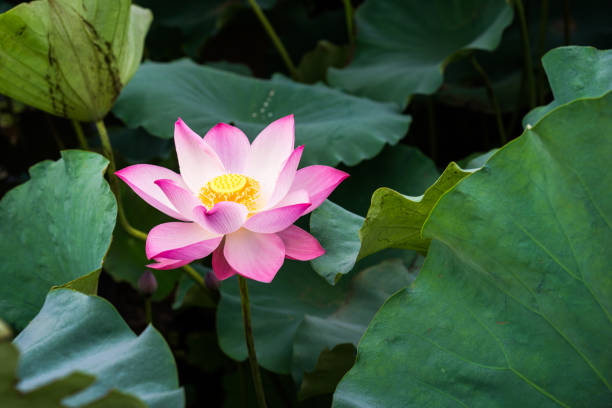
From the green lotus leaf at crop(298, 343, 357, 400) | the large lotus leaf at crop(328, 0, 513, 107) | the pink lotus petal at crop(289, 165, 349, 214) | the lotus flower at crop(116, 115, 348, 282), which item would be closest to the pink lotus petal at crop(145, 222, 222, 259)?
the lotus flower at crop(116, 115, 348, 282)

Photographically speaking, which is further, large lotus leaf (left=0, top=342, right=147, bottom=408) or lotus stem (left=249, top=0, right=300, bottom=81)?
lotus stem (left=249, top=0, right=300, bottom=81)

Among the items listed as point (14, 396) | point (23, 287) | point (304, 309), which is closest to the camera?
point (14, 396)

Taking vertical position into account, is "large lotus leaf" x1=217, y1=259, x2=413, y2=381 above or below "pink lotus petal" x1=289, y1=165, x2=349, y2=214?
below

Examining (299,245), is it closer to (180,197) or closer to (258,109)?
(180,197)

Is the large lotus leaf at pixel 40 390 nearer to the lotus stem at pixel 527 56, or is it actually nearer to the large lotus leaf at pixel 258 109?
the large lotus leaf at pixel 258 109

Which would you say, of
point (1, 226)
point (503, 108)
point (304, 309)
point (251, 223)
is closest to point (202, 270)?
point (304, 309)

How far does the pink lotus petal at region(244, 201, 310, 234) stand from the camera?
62 centimetres

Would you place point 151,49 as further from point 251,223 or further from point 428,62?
point 251,223

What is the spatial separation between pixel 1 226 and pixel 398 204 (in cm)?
63

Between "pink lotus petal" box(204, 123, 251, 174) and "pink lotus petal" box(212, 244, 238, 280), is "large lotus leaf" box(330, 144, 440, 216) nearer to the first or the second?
"pink lotus petal" box(204, 123, 251, 174)

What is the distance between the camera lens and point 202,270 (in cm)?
129

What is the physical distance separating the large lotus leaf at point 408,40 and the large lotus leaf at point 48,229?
34.5 inches

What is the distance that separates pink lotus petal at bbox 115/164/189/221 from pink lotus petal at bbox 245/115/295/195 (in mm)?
113

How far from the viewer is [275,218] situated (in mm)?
636
